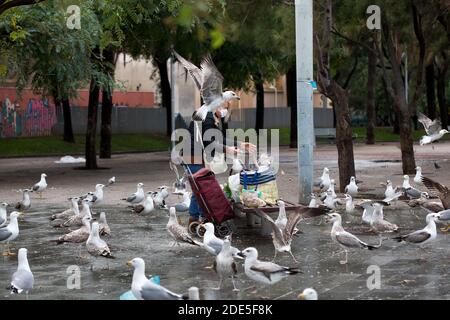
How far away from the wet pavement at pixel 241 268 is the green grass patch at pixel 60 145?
27.3 meters

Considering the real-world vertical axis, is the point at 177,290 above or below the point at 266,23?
below

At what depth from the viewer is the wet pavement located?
7.94 meters

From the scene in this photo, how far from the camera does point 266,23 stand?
1059 inches

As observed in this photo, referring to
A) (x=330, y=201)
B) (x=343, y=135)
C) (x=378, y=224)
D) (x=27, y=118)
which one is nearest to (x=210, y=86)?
(x=378, y=224)

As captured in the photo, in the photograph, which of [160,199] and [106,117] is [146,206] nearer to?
[160,199]

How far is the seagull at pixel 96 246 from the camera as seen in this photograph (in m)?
9.72

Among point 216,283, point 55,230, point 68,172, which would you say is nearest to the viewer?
point 216,283

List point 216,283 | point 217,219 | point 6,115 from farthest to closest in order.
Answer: point 6,115
point 217,219
point 216,283

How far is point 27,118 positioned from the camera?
156 ft

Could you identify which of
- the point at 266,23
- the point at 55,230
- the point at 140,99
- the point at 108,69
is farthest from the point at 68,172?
the point at 140,99

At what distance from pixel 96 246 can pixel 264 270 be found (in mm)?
2872

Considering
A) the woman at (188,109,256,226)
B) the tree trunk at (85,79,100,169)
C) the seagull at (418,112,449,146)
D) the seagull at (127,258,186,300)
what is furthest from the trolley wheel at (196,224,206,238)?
the tree trunk at (85,79,100,169)
